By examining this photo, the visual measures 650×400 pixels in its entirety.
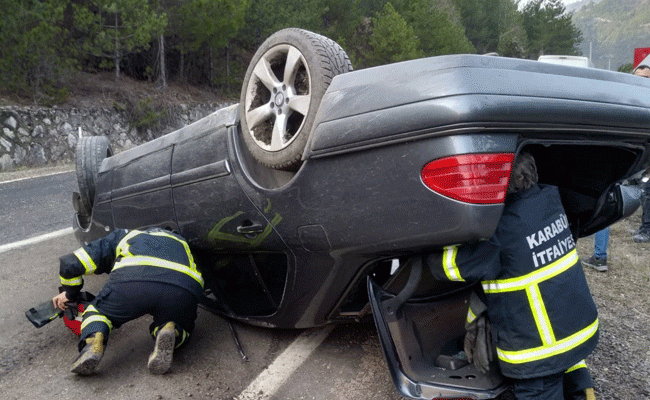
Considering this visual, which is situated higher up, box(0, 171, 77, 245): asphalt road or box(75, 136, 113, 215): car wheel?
box(75, 136, 113, 215): car wheel

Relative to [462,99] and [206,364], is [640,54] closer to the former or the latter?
[462,99]

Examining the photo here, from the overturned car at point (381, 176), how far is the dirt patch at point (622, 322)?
576 mm

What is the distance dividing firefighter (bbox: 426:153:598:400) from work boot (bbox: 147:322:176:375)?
128cm

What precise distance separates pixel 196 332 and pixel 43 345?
2.57 feet

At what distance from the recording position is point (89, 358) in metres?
2.46

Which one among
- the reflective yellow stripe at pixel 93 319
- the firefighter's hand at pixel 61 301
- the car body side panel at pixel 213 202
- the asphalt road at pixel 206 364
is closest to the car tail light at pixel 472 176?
the car body side panel at pixel 213 202

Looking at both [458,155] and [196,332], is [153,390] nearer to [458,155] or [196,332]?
[196,332]

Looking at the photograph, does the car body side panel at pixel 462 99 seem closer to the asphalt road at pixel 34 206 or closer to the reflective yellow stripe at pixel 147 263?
the reflective yellow stripe at pixel 147 263

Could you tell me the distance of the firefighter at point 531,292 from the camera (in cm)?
197

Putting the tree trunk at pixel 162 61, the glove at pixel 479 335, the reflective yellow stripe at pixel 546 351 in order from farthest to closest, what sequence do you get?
1. the tree trunk at pixel 162 61
2. the glove at pixel 479 335
3. the reflective yellow stripe at pixel 546 351

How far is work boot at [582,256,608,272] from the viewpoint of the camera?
4109mm

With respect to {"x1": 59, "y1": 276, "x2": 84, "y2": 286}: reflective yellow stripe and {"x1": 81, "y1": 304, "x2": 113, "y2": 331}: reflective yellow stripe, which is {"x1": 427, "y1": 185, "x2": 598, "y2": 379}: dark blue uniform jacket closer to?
{"x1": 81, "y1": 304, "x2": 113, "y2": 331}: reflective yellow stripe

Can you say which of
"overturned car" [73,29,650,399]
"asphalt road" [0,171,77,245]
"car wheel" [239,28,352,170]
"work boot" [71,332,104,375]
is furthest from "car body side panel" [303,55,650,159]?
"asphalt road" [0,171,77,245]

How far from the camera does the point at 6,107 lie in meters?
12.7
